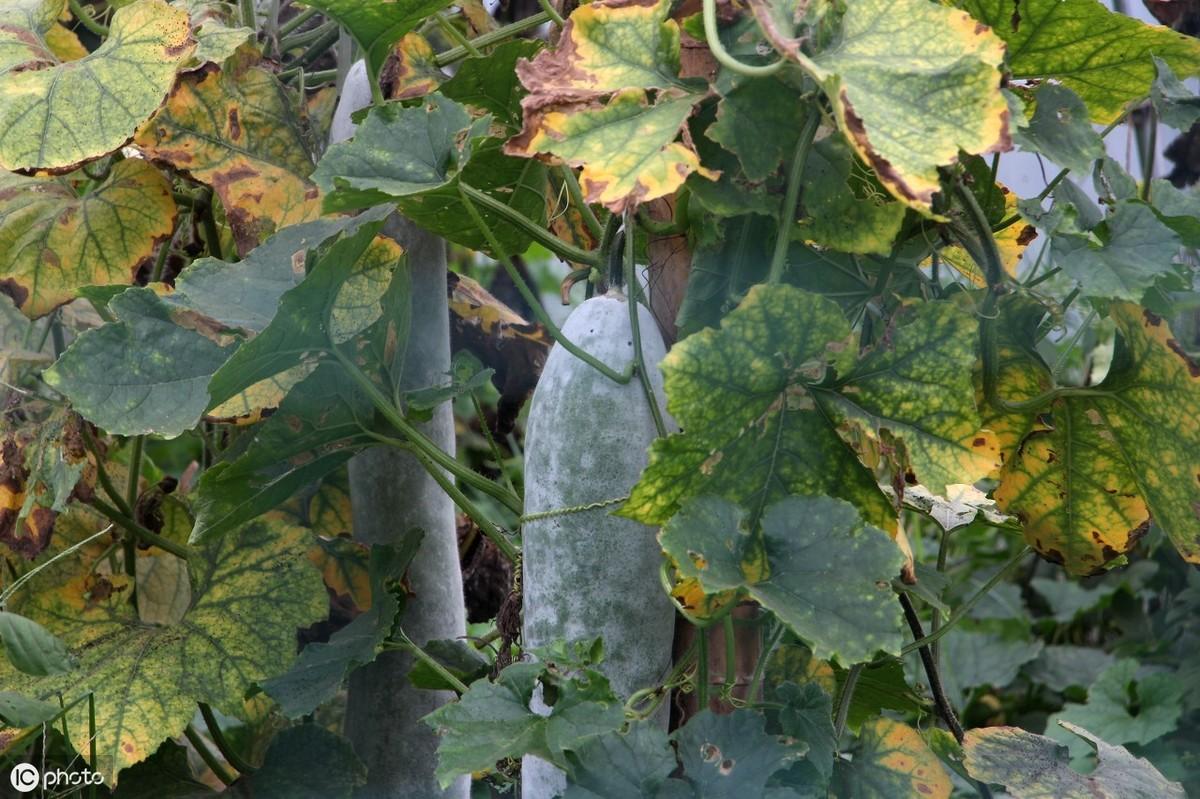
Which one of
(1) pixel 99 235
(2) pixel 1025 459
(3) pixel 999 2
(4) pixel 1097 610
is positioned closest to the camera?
(3) pixel 999 2

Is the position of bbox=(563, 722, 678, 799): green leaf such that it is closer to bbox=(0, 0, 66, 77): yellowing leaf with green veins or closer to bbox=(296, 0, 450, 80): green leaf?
bbox=(296, 0, 450, 80): green leaf

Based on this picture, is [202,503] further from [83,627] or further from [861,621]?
[861,621]

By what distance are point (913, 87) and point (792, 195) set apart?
110mm

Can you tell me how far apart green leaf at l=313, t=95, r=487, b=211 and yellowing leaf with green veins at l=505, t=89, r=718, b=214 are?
0.30 ft

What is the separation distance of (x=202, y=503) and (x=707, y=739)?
0.42 m

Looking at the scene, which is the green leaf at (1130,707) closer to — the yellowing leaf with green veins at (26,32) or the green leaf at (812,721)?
the green leaf at (812,721)

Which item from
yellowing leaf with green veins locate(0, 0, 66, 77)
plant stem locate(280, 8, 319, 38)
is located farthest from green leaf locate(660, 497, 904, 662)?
plant stem locate(280, 8, 319, 38)

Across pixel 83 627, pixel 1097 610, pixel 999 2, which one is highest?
pixel 999 2

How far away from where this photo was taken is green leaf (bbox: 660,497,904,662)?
28.2 inches

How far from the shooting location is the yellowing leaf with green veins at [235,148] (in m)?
1.08

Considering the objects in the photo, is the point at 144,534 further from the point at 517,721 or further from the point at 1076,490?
the point at 1076,490

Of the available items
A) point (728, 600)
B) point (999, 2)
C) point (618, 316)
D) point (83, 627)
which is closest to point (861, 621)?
point (728, 600)

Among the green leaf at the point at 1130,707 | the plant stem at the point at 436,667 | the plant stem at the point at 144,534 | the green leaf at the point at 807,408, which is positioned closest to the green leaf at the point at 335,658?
the plant stem at the point at 436,667

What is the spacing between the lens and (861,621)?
28.5 inches
